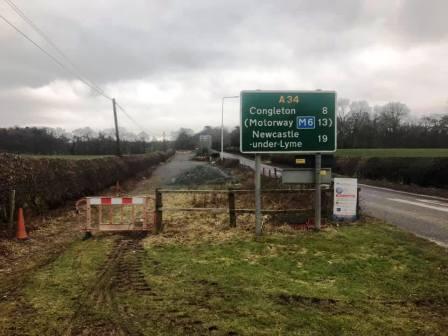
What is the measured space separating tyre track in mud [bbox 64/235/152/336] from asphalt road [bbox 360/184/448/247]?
6.60 metres

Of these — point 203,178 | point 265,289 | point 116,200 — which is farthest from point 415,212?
point 203,178

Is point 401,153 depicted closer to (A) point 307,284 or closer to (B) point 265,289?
(A) point 307,284

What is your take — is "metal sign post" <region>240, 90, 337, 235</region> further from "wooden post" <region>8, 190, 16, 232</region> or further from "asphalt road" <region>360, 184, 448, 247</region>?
"wooden post" <region>8, 190, 16, 232</region>

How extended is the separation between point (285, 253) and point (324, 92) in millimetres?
4137

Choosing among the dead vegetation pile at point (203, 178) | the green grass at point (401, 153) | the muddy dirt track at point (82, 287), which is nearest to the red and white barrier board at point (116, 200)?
the muddy dirt track at point (82, 287)

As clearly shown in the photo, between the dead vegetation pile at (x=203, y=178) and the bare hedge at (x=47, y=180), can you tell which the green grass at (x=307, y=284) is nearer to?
the bare hedge at (x=47, y=180)

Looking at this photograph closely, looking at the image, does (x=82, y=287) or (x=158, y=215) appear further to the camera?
(x=158, y=215)

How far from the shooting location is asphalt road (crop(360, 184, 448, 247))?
981 centimetres

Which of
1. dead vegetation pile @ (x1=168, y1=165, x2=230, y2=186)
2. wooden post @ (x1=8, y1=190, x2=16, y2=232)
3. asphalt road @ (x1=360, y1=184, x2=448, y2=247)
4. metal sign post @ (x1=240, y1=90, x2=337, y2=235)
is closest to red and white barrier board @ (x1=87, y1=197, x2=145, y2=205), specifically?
wooden post @ (x1=8, y1=190, x2=16, y2=232)

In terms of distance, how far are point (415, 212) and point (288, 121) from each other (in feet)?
22.3

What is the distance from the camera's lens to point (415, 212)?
13.0 meters

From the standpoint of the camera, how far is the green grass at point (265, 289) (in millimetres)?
4406

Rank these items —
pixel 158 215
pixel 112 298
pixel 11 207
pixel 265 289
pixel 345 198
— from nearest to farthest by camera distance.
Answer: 1. pixel 112 298
2. pixel 265 289
3. pixel 158 215
4. pixel 11 207
5. pixel 345 198

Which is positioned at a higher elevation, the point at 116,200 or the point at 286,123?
the point at 286,123
